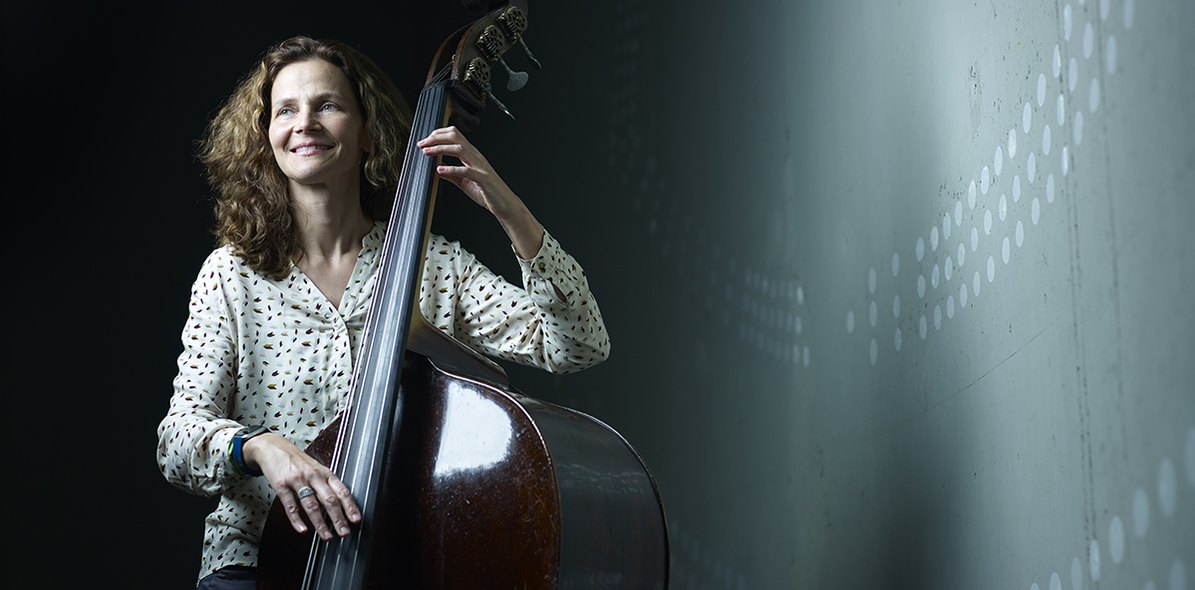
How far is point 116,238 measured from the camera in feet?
7.91

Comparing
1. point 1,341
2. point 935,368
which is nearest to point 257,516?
point 935,368

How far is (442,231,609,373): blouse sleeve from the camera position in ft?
4.67

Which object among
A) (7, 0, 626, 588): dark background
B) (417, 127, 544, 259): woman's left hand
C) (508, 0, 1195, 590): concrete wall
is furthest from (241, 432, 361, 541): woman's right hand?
(7, 0, 626, 588): dark background

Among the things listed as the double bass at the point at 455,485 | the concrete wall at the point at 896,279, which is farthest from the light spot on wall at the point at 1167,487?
the double bass at the point at 455,485

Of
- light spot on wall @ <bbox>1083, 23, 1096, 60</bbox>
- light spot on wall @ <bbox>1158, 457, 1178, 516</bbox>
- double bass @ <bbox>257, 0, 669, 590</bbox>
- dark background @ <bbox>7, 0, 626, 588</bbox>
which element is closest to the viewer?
light spot on wall @ <bbox>1158, 457, 1178, 516</bbox>

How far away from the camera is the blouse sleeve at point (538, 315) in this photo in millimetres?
1425

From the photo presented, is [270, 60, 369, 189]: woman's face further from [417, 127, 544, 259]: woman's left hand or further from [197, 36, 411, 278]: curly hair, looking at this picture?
[417, 127, 544, 259]: woman's left hand

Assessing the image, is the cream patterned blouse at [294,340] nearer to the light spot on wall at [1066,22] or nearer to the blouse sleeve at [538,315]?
the blouse sleeve at [538,315]

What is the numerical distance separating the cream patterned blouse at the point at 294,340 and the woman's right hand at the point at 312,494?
0.18 meters

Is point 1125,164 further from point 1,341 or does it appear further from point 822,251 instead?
point 1,341

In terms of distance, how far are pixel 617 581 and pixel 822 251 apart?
2.35ft

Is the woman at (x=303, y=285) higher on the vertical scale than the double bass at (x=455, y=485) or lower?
higher

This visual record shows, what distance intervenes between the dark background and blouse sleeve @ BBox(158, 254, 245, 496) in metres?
0.98

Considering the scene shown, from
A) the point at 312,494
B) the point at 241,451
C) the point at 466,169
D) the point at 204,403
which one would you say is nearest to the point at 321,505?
the point at 312,494
